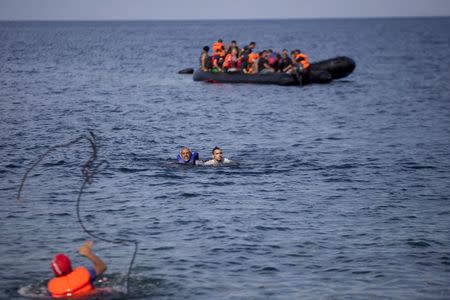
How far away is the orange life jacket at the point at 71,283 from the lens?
14.0m

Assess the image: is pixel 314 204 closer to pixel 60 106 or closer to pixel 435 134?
pixel 435 134

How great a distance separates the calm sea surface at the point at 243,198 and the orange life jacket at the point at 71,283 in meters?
1.38

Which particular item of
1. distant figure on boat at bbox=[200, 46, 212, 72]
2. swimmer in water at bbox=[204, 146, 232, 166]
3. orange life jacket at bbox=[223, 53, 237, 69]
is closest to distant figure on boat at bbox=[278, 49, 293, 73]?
orange life jacket at bbox=[223, 53, 237, 69]

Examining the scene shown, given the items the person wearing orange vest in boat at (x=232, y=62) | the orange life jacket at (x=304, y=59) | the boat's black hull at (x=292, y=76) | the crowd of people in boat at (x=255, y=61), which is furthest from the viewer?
the boat's black hull at (x=292, y=76)

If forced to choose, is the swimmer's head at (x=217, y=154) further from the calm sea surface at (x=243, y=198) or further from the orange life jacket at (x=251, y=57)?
the orange life jacket at (x=251, y=57)

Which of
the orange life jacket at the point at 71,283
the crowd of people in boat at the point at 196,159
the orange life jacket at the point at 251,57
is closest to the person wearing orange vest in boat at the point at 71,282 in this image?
the orange life jacket at the point at 71,283

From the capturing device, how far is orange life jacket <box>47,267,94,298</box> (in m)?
14.0

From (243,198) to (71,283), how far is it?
8.90m

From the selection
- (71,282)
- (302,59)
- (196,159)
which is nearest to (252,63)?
(302,59)

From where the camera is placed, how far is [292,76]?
46.4 metres

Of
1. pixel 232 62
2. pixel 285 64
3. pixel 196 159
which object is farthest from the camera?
pixel 232 62

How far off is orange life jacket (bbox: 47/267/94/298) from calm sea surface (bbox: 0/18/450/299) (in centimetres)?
138

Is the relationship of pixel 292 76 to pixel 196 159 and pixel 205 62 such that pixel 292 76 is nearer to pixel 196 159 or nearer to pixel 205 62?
pixel 205 62

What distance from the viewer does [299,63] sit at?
45656 mm
